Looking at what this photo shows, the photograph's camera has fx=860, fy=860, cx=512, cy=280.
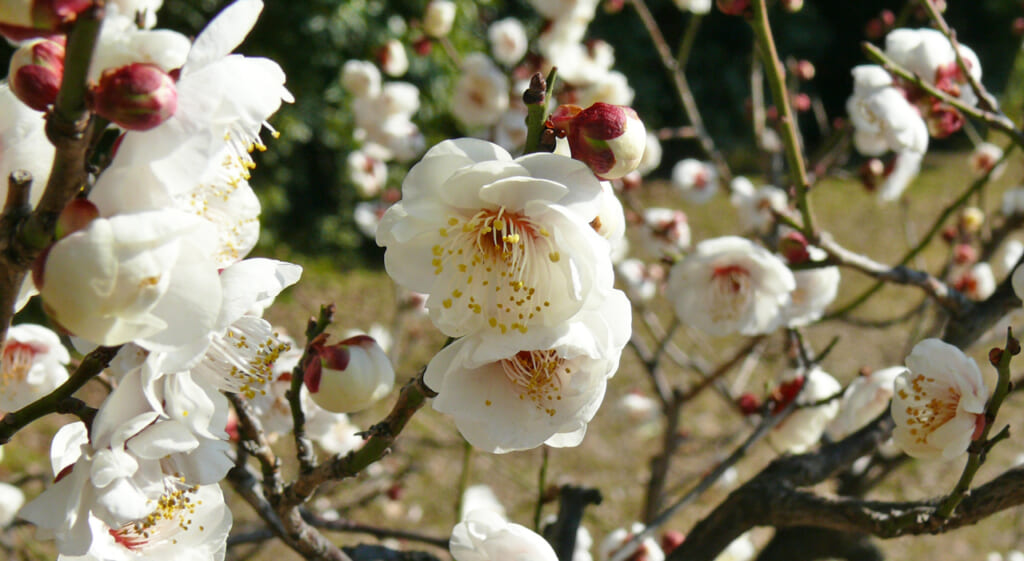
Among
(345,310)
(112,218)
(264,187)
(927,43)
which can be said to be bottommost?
(345,310)

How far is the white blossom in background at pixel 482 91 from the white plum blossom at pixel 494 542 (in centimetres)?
211

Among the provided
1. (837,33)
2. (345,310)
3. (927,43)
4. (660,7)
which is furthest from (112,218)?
(837,33)

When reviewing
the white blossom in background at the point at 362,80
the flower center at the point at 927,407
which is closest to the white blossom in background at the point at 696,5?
the white blossom in background at the point at 362,80

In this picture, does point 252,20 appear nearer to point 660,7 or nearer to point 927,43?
point 927,43

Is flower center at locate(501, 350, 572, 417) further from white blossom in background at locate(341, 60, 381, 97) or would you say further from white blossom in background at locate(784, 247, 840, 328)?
white blossom in background at locate(341, 60, 381, 97)

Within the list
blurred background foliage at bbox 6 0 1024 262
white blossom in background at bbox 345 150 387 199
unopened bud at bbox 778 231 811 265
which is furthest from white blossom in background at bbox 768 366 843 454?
blurred background foliage at bbox 6 0 1024 262

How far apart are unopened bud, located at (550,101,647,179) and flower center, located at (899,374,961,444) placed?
1.89 ft

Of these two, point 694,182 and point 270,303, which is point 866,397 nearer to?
point 270,303

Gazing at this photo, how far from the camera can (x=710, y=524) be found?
1.32 meters

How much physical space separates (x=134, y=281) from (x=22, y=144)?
21cm

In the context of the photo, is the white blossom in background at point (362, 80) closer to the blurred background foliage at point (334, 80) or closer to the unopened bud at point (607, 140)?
the blurred background foliage at point (334, 80)

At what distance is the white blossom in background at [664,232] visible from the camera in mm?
2697

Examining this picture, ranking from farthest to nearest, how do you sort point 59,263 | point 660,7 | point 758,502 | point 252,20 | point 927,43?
point 660,7
point 927,43
point 758,502
point 252,20
point 59,263

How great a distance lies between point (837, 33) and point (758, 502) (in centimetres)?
909
